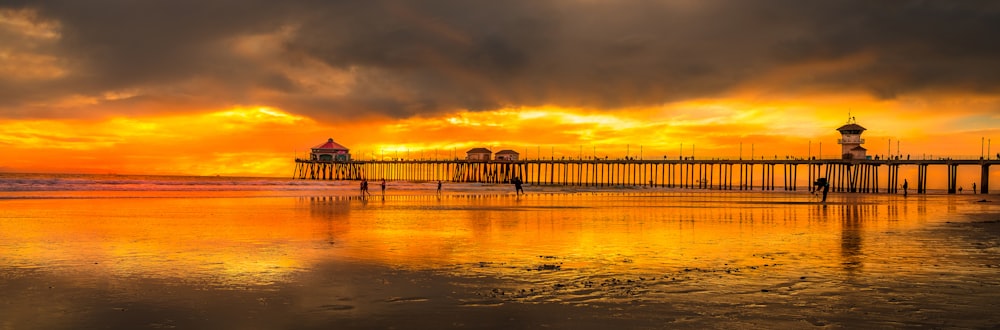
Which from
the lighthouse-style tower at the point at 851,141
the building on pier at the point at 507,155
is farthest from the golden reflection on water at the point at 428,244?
the building on pier at the point at 507,155

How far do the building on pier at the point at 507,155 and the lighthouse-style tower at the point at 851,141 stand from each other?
60676 millimetres

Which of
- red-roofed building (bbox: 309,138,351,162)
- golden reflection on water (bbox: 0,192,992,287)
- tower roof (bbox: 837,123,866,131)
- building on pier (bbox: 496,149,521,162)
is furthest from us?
red-roofed building (bbox: 309,138,351,162)

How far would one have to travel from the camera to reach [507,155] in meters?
146

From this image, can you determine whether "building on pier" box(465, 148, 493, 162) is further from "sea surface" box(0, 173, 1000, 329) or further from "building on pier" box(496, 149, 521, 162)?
"sea surface" box(0, 173, 1000, 329)

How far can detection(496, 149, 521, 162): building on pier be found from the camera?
145 meters

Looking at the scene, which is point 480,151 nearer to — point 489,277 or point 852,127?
point 852,127

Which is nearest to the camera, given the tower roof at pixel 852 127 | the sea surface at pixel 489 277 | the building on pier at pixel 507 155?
the sea surface at pixel 489 277

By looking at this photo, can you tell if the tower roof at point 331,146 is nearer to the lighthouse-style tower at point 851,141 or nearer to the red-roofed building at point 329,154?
the red-roofed building at point 329,154

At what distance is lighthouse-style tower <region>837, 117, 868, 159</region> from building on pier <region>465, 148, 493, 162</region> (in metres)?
64.7

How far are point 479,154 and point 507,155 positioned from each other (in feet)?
23.4

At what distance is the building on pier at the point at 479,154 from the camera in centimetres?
14825

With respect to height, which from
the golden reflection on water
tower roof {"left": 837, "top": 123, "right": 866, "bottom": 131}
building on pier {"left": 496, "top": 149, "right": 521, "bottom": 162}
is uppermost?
tower roof {"left": 837, "top": 123, "right": 866, "bottom": 131}

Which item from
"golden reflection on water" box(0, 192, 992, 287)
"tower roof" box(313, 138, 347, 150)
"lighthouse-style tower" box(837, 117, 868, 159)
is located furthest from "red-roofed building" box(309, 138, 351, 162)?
"golden reflection on water" box(0, 192, 992, 287)

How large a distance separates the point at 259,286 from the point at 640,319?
475cm
